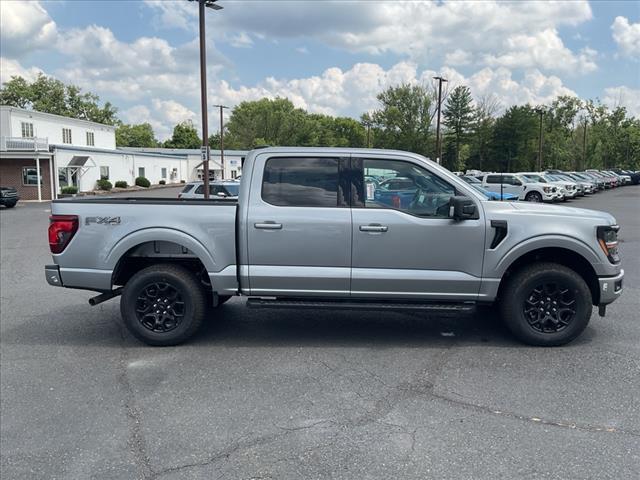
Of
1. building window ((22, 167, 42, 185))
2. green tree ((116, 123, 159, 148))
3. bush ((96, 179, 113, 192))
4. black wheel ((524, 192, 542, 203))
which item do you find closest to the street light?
black wheel ((524, 192, 542, 203))

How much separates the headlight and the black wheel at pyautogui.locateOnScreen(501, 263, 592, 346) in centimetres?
38

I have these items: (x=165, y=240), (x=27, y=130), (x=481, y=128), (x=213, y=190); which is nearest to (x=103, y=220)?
(x=165, y=240)

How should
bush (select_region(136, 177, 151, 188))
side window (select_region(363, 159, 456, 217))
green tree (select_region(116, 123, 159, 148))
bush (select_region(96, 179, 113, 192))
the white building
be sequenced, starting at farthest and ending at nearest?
green tree (select_region(116, 123, 159, 148))
bush (select_region(136, 177, 151, 188))
bush (select_region(96, 179, 113, 192))
the white building
side window (select_region(363, 159, 456, 217))

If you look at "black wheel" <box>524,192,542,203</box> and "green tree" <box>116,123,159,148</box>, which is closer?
"black wheel" <box>524,192,542,203</box>

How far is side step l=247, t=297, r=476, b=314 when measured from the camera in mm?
5117

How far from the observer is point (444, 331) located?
19.2ft

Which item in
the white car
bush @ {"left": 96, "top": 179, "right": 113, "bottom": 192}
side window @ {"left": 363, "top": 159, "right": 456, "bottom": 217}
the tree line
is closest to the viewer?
side window @ {"left": 363, "top": 159, "right": 456, "bottom": 217}

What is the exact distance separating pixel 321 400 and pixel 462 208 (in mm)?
2177

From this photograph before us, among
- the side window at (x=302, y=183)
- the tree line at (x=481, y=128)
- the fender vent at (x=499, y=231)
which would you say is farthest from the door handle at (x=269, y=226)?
the tree line at (x=481, y=128)

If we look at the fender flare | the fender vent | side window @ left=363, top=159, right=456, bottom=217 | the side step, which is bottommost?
the side step

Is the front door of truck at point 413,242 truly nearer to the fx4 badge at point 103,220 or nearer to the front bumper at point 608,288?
the front bumper at point 608,288

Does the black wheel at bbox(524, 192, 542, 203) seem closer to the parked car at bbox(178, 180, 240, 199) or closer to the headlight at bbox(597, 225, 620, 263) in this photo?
the parked car at bbox(178, 180, 240, 199)

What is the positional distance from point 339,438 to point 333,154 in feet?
9.23

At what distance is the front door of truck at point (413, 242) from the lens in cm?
506
